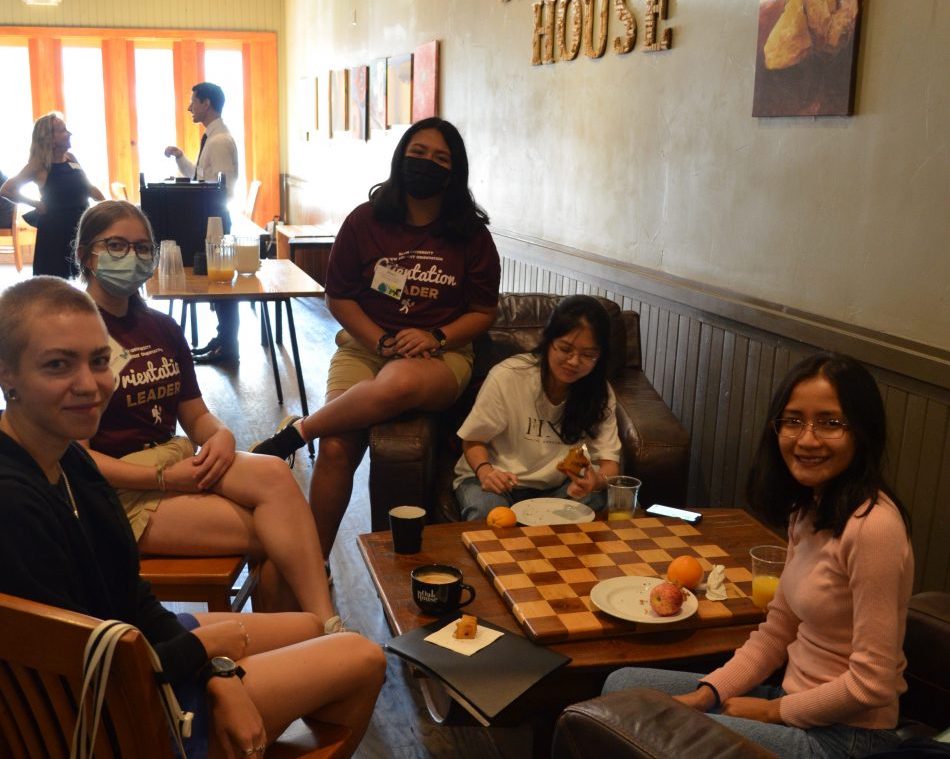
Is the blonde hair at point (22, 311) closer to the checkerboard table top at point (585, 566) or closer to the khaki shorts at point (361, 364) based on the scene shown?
the checkerboard table top at point (585, 566)

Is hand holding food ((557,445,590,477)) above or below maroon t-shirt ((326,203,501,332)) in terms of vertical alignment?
below

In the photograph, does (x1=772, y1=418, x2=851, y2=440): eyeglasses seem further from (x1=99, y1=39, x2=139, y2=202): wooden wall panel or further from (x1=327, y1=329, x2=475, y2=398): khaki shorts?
(x1=99, y1=39, x2=139, y2=202): wooden wall panel

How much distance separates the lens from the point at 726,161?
10.2ft

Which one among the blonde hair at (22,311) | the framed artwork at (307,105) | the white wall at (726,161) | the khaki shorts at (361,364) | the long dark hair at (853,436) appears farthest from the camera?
the framed artwork at (307,105)

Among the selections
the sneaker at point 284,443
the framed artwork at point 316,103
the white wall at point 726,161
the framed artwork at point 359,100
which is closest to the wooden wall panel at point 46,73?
the framed artwork at point 316,103

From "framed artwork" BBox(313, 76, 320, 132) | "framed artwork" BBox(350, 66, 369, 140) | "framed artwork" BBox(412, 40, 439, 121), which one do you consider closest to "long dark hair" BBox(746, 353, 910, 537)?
"framed artwork" BBox(412, 40, 439, 121)

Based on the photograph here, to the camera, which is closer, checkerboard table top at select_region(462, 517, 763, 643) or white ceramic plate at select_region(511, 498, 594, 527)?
checkerboard table top at select_region(462, 517, 763, 643)

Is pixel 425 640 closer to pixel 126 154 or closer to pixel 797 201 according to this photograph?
pixel 797 201

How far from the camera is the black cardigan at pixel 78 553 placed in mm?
1270

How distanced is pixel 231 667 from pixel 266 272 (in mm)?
3763

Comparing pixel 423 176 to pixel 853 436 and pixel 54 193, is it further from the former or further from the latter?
A: pixel 54 193

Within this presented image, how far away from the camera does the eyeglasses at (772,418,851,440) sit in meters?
1.55

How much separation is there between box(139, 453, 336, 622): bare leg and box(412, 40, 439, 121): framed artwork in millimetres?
4027

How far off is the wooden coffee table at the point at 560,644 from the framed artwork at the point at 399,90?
498 centimetres
